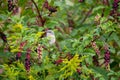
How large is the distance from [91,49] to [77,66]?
186 millimetres

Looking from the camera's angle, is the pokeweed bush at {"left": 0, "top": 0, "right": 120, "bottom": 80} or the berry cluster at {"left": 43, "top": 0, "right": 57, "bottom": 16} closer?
the pokeweed bush at {"left": 0, "top": 0, "right": 120, "bottom": 80}

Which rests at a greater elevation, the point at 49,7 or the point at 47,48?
the point at 49,7

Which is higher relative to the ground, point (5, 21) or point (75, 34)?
point (5, 21)

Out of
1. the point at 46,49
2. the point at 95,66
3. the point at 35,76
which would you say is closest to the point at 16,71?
the point at 35,76

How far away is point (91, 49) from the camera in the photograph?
1995mm

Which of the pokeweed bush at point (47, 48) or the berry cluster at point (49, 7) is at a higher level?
the berry cluster at point (49, 7)

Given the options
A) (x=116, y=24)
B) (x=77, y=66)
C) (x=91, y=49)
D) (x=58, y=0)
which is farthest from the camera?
(x=58, y=0)

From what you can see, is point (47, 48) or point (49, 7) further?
point (49, 7)

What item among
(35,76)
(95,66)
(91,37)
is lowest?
(95,66)

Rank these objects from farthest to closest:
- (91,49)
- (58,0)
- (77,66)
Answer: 1. (58,0)
2. (91,49)
3. (77,66)

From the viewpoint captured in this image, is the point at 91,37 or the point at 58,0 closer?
the point at 91,37

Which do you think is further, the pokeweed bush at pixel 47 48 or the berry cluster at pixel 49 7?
the berry cluster at pixel 49 7

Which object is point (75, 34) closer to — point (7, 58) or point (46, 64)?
point (7, 58)

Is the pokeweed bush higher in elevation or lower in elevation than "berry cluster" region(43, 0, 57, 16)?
lower
